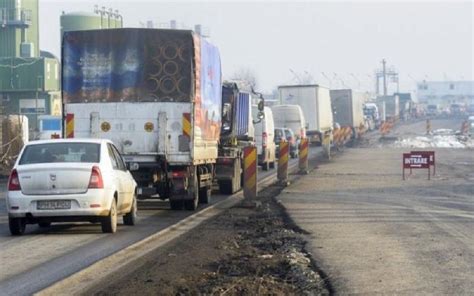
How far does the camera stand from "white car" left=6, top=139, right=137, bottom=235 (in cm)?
1627

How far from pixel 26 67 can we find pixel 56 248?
72969 mm

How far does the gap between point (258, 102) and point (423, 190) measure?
848 centimetres

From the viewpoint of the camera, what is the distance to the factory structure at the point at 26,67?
86.0 metres

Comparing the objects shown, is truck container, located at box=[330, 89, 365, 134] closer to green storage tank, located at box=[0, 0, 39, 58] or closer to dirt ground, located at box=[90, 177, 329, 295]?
green storage tank, located at box=[0, 0, 39, 58]

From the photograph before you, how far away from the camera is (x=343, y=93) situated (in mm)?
78312

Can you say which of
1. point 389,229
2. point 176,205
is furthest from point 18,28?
point 389,229

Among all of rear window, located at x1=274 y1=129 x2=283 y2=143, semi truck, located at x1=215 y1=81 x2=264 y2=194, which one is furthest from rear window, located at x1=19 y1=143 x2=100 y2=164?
rear window, located at x1=274 y1=129 x2=283 y2=143

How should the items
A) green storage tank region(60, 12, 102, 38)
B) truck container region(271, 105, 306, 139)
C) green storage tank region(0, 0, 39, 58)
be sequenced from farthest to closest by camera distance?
green storage tank region(60, 12, 102, 38), green storage tank region(0, 0, 39, 58), truck container region(271, 105, 306, 139)

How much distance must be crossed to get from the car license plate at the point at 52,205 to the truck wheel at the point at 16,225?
48 cm

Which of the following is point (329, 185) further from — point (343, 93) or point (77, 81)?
point (343, 93)

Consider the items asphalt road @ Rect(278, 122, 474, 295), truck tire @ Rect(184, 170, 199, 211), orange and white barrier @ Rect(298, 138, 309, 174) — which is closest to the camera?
asphalt road @ Rect(278, 122, 474, 295)

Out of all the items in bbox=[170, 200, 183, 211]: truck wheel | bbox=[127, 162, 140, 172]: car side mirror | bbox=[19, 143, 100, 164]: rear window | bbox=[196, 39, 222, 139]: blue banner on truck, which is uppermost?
bbox=[196, 39, 222, 139]: blue banner on truck

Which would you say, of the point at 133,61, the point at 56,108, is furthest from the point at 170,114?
the point at 56,108

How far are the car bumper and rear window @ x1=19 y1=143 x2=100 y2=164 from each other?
71 centimetres
